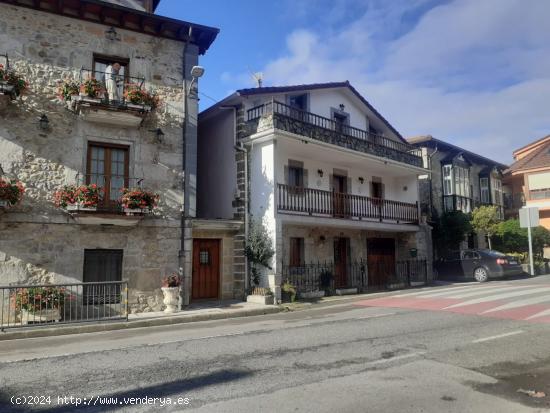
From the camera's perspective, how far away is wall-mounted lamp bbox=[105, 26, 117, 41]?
13.0m

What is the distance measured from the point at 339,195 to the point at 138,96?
8625mm

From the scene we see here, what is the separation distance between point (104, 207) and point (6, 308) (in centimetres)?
343

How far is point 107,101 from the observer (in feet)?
39.3

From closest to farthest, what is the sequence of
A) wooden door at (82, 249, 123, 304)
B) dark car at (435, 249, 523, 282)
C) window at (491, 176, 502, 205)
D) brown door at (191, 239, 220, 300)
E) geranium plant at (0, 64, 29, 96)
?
geranium plant at (0, 64, 29, 96) → wooden door at (82, 249, 123, 304) → brown door at (191, 239, 220, 300) → dark car at (435, 249, 523, 282) → window at (491, 176, 502, 205)

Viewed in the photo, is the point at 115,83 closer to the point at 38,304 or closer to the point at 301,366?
the point at 38,304

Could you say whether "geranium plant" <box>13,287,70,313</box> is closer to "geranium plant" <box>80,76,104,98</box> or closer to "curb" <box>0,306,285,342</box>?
"curb" <box>0,306,285,342</box>

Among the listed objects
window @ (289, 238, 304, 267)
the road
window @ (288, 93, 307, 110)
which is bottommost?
the road

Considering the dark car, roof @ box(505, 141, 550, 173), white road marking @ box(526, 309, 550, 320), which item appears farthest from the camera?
roof @ box(505, 141, 550, 173)

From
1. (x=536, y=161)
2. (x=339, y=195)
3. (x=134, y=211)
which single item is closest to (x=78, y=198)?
(x=134, y=211)

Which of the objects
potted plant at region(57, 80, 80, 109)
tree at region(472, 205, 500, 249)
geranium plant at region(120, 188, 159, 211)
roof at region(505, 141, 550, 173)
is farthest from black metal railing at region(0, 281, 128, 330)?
roof at region(505, 141, 550, 173)

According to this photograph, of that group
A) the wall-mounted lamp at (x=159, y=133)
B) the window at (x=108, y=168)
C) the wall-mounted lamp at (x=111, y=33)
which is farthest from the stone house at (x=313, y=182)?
the wall-mounted lamp at (x=111, y=33)

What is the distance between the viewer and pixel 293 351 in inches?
263

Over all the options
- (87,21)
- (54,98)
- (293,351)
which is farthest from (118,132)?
(293,351)

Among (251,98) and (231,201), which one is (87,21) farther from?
(231,201)
